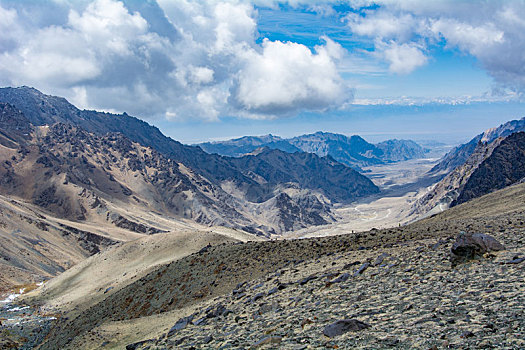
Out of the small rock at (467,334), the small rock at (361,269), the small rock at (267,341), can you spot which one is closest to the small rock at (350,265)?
the small rock at (361,269)

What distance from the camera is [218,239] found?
73312 millimetres

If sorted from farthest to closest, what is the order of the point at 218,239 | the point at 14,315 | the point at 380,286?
the point at 218,239 → the point at 14,315 → the point at 380,286

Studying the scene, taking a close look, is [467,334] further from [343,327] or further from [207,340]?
[207,340]

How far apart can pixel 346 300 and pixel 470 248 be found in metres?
6.85

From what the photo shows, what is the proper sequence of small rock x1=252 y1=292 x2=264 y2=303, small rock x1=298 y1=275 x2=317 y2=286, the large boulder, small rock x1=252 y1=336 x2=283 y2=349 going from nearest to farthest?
small rock x1=252 y1=336 x2=283 y2=349, the large boulder, small rock x1=298 y1=275 x2=317 y2=286, small rock x1=252 y1=292 x2=264 y2=303

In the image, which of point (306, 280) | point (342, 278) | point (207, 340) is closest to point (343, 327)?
point (207, 340)

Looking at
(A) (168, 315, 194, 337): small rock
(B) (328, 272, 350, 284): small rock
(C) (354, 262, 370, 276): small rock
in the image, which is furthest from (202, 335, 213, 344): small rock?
(C) (354, 262, 370, 276): small rock

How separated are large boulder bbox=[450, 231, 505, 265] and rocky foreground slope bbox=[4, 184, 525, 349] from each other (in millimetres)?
471

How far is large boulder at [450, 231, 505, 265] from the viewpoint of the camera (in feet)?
61.4

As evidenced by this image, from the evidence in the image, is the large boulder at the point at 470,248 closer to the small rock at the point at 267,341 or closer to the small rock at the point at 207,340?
the small rock at the point at 267,341

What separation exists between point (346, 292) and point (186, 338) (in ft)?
26.9

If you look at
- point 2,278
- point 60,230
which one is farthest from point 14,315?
point 60,230

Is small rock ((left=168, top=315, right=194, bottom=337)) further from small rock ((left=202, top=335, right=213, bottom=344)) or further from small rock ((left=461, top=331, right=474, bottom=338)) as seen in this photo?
small rock ((left=461, top=331, right=474, bottom=338))

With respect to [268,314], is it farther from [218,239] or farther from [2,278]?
A: [2,278]
